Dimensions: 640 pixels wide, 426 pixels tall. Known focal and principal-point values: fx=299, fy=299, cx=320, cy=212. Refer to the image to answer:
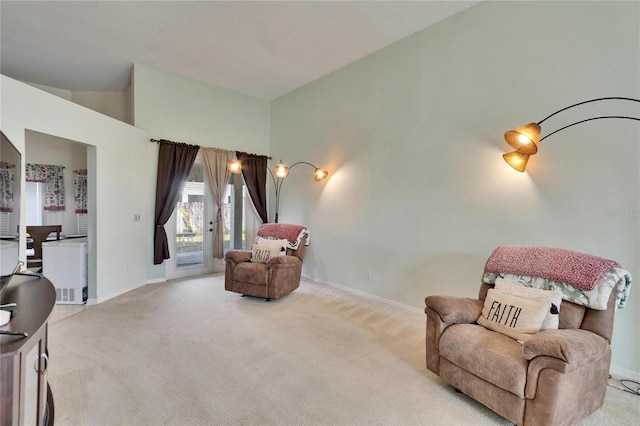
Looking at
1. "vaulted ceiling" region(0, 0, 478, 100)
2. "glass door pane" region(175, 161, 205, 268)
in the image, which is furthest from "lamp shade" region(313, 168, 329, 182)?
"glass door pane" region(175, 161, 205, 268)

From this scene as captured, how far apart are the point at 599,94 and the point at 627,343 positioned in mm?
2030

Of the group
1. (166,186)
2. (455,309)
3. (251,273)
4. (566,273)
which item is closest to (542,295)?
(566,273)

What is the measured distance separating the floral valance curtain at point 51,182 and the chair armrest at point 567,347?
7.03 meters

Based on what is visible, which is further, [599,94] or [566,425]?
[599,94]

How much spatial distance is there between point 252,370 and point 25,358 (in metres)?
1.61

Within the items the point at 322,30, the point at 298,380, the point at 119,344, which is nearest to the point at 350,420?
the point at 298,380

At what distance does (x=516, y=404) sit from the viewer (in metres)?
1.74

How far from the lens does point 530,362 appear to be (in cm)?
172

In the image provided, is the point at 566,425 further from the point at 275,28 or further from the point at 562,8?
the point at 275,28

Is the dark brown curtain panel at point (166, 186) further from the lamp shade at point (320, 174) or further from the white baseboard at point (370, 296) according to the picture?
the white baseboard at point (370, 296)

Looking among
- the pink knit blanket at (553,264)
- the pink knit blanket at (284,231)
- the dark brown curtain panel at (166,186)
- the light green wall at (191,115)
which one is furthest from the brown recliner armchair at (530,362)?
the light green wall at (191,115)

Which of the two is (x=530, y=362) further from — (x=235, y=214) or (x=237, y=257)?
(x=235, y=214)

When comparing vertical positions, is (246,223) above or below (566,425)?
above

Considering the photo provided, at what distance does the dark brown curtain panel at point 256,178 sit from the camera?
5.85 meters
